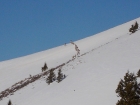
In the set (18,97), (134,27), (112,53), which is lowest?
(18,97)

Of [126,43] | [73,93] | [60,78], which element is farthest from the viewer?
[126,43]

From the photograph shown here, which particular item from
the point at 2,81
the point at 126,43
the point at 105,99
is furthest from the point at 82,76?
the point at 2,81

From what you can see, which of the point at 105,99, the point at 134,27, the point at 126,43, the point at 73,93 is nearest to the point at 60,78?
the point at 73,93

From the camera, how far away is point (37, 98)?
1013 inches

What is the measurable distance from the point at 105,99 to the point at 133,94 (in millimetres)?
4911

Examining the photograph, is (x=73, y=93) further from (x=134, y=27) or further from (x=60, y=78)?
(x=134, y=27)

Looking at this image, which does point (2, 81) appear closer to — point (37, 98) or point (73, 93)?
point (37, 98)

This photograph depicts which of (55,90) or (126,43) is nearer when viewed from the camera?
(55,90)

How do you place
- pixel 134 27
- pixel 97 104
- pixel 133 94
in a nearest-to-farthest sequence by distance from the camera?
pixel 133 94, pixel 97 104, pixel 134 27

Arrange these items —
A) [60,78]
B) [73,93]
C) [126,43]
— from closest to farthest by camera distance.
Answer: [73,93] < [60,78] < [126,43]

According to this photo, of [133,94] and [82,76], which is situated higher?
[82,76]

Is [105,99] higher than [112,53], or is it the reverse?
[112,53]

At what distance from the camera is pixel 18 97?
1155 inches

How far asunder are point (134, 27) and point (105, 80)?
74.4ft
